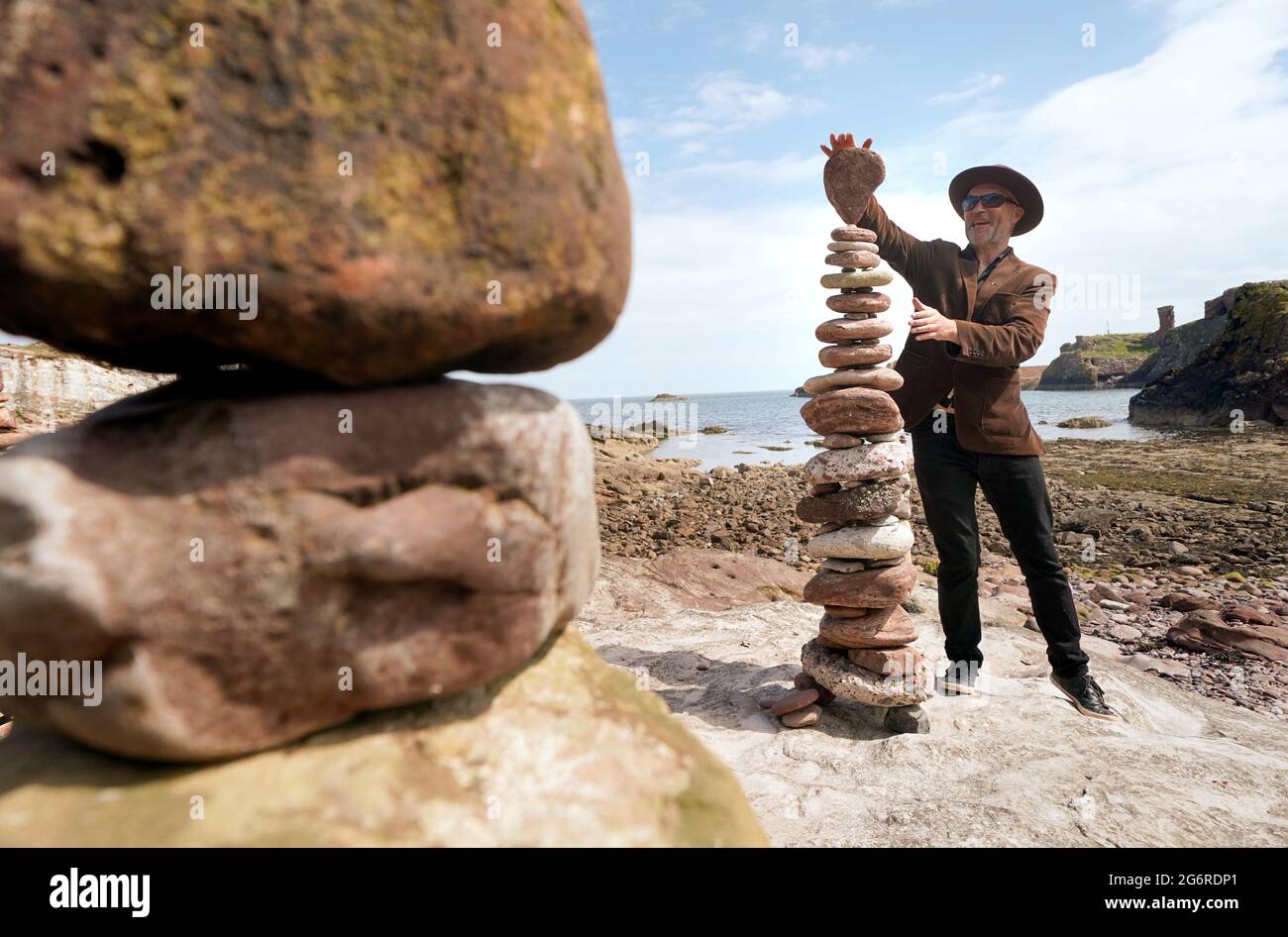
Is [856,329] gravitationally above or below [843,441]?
above

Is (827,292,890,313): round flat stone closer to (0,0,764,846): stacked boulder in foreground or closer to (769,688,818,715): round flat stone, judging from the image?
(769,688,818,715): round flat stone

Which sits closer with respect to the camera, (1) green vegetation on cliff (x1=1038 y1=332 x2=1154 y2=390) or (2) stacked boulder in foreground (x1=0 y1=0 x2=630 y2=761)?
(2) stacked boulder in foreground (x1=0 y1=0 x2=630 y2=761)

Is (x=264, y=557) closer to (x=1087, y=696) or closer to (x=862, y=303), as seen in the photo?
(x=862, y=303)

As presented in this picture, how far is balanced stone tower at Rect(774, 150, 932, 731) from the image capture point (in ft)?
15.9

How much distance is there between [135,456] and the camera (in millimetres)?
1950

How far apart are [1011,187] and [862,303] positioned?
146 centimetres

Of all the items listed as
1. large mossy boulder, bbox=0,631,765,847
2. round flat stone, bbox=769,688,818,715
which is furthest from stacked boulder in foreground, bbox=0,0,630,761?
round flat stone, bbox=769,688,818,715

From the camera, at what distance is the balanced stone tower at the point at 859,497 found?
15.9 ft

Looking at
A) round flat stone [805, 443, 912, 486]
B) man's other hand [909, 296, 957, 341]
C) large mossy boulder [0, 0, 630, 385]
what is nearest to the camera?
large mossy boulder [0, 0, 630, 385]

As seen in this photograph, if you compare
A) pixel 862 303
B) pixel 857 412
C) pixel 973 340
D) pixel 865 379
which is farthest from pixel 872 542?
pixel 862 303

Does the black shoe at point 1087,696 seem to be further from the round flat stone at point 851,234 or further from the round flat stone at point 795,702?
the round flat stone at point 851,234

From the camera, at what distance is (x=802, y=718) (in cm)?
497
